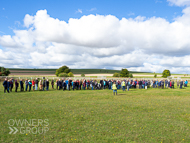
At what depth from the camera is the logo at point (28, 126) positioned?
26.8 ft

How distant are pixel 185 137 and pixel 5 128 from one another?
31.7 feet

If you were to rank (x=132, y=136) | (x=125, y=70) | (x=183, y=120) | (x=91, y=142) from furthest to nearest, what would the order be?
(x=125, y=70), (x=183, y=120), (x=132, y=136), (x=91, y=142)

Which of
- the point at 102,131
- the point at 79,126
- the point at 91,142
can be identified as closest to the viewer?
the point at 91,142

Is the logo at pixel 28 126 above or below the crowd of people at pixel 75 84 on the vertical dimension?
below

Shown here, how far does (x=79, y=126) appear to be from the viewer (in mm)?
8914

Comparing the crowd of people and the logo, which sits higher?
the crowd of people

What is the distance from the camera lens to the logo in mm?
8184

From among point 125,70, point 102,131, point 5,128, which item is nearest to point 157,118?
point 102,131

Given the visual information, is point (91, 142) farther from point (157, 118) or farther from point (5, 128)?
point (157, 118)

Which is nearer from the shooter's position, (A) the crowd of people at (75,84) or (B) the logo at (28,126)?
(B) the logo at (28,126)

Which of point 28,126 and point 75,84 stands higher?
point 75,84

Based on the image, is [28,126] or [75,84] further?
[75,84]

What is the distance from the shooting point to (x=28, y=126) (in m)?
8.87

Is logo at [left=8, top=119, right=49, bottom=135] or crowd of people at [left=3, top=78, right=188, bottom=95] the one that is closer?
logo at [left=8, top=119, right=49, bottom=135]
